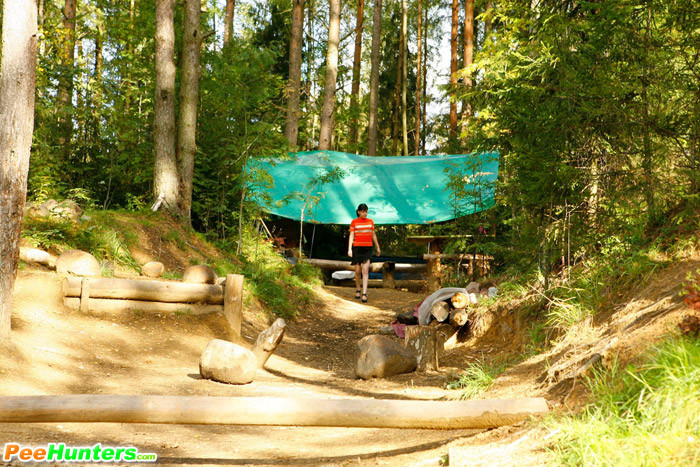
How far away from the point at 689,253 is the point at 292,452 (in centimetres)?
367

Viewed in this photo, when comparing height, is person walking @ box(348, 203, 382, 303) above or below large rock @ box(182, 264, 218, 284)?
above

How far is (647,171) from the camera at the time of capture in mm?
6012

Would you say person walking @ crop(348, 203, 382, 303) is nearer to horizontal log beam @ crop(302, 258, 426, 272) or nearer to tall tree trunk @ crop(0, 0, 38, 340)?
horizontal log beam @ crop(302, 258, 426, 272)

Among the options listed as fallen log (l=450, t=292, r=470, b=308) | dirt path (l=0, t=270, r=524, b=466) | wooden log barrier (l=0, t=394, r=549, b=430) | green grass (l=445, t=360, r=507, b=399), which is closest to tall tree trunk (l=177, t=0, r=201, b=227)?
dirt path (l=0, t=270, r=524, b=466)

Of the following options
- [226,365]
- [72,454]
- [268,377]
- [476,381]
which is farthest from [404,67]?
[72,454]

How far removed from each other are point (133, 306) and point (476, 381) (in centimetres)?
472

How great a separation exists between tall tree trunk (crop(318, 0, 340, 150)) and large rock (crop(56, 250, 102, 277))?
405 inches

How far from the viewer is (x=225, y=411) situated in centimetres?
332

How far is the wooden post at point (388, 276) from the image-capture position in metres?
15.4

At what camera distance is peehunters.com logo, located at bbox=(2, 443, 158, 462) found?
3.54 m

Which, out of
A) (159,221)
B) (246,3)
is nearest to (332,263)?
(159,221)

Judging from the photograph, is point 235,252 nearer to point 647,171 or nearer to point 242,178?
point 242,178

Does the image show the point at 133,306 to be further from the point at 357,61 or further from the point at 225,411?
the point at 357,61

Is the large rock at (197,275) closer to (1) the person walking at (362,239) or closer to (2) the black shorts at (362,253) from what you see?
(1) the person walking at (362,239)
